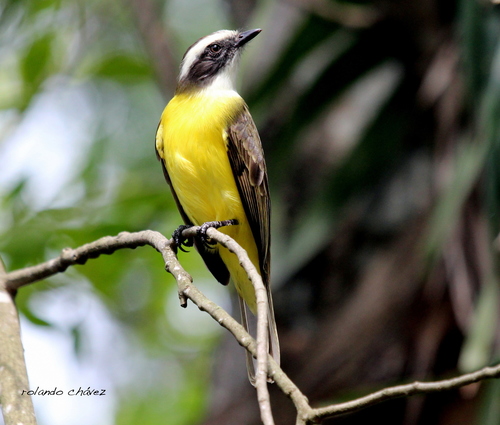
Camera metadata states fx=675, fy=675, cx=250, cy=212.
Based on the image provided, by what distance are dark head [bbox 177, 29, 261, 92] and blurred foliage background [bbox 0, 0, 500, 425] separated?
204 millimetres

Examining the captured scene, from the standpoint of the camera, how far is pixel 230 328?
1.56m

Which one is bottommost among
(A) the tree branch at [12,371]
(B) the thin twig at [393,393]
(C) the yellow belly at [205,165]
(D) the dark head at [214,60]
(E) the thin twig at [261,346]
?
(B) the thin twig at [393,393]

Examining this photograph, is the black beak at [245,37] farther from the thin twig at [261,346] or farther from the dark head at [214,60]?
the thin twig at [261,346]

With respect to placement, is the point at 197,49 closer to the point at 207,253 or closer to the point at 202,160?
the point at 202,160

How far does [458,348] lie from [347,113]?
6.57ft

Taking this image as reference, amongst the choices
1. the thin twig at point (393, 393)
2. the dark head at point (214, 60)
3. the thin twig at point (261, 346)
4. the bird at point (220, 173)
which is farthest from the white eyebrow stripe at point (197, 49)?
the thin twig at point (393, 393)

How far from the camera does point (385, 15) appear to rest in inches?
158

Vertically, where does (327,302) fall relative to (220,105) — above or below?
below

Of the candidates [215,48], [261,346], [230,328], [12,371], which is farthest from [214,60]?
[261,346]

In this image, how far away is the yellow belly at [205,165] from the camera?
301 cm

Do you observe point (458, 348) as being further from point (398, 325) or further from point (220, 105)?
point (220, 105)

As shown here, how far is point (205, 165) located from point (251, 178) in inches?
9.3

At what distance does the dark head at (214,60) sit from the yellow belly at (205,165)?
0.32 m

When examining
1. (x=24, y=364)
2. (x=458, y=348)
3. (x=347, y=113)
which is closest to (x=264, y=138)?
(x=347, y=113)
